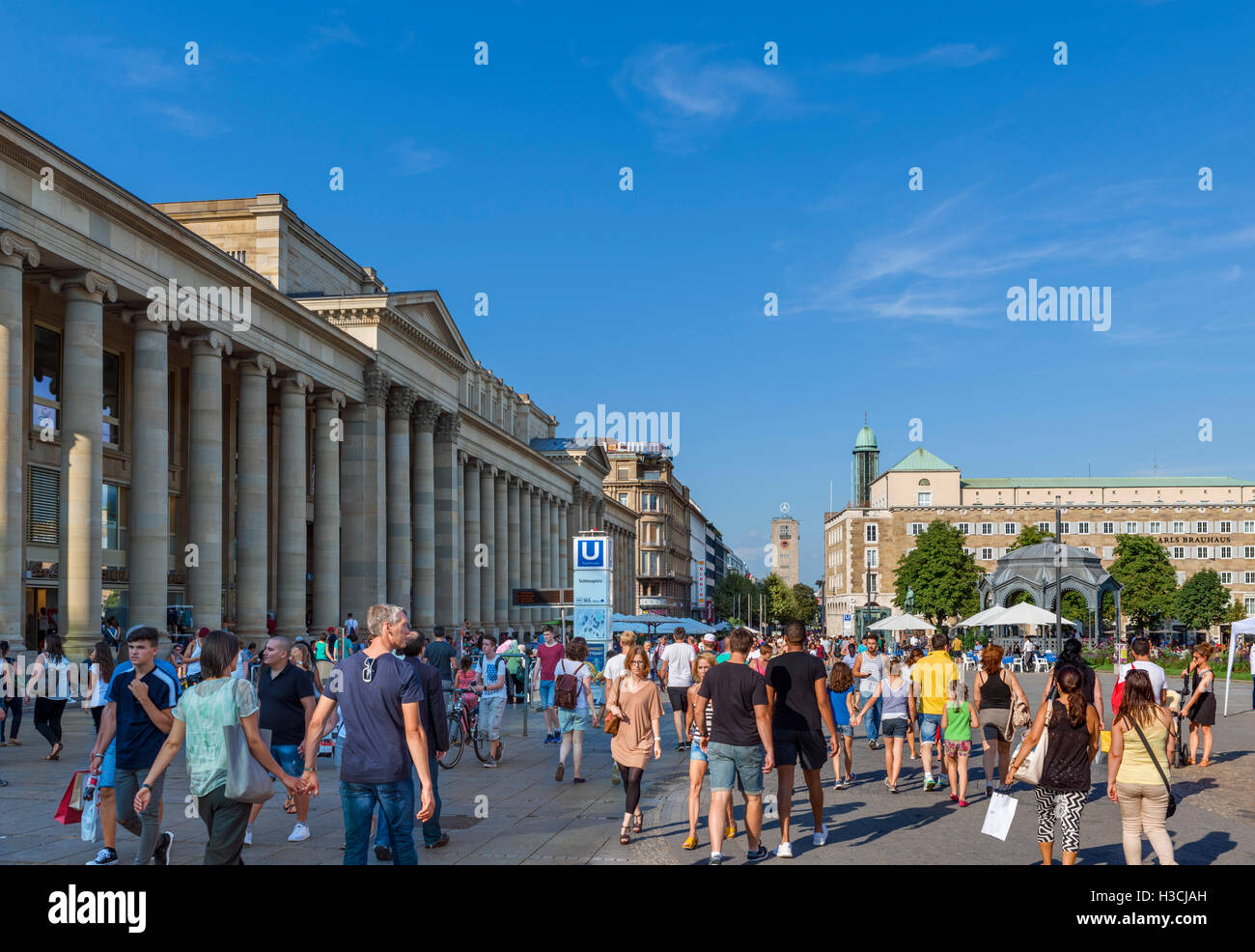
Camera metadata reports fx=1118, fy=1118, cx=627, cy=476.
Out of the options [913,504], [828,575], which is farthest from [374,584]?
[828,575]

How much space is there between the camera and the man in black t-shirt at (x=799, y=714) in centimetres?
1046

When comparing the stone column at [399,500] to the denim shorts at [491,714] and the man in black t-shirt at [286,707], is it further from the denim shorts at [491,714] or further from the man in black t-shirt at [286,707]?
the man in black t-shirt at [286,707]

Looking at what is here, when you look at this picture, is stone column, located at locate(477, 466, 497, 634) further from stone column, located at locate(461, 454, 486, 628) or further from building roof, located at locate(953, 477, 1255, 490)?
building roof, located at locate(953, 477, 1255, 490)

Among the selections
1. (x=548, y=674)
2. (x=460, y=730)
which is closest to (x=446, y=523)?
(x=548, y=674)

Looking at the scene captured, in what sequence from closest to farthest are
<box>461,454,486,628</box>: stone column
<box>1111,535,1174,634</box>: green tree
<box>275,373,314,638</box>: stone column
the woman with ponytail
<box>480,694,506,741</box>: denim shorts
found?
1. the woman with ponytail
2. <box>480,694,506,741</box>: denim shorts
3. <box>275,373,314,638</box>: stone column
4. <box>461,454,486,628</box>: stone column
5. <box>1111,535,1174,634</box>: green tree

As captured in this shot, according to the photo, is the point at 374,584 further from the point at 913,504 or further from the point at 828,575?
the point at 828,575

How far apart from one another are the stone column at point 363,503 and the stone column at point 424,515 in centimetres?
512

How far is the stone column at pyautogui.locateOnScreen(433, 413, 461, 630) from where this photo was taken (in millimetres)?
53000

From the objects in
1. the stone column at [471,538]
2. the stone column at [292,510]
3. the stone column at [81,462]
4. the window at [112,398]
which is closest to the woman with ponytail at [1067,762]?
the stone column at [81,462]

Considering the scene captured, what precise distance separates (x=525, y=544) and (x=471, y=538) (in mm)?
14663

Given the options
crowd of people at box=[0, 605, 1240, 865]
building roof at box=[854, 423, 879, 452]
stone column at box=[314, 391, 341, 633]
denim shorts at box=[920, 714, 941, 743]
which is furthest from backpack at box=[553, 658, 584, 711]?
building roof at box=[854, 423, 879, 452]

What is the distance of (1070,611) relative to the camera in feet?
316

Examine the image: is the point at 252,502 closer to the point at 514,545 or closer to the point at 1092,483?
the point at 514,545

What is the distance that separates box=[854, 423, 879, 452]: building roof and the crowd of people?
6656 inches
